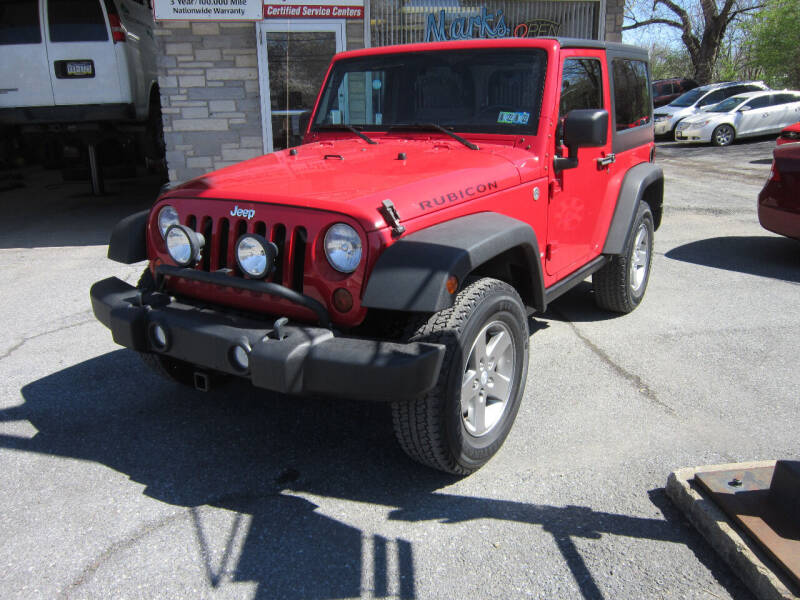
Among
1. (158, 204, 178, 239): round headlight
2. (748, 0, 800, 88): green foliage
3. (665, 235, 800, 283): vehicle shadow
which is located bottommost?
(665, 235, 800, 283): vehicle shadow

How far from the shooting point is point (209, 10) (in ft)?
27.3

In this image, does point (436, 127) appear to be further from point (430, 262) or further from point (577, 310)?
point (577, 310)

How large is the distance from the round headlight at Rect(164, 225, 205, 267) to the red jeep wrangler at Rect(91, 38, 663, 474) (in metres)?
0.02

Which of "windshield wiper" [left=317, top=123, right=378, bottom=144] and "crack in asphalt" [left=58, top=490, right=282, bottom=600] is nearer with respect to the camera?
"crack in asphalt" [left=58, top=490, right=282, bottom=600]

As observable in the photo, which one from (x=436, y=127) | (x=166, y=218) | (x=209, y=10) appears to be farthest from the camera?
(x=209, y=10)

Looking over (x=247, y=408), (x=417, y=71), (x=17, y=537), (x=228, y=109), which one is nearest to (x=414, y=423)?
(x=247, y=408)

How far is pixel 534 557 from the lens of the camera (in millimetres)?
2432

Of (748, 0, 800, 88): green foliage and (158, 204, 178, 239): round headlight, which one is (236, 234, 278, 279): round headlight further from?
(748, 0, 800, 88): green foliage

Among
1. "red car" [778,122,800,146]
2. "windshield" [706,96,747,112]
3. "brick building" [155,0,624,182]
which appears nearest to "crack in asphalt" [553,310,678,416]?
"brick building" [155,0,624,182]

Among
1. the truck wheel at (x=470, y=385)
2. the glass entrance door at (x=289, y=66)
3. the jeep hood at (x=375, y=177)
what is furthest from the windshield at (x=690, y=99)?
the truck wheel at (x=470, y=385)

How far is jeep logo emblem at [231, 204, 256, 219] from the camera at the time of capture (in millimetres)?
2781

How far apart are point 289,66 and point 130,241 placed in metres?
6.35

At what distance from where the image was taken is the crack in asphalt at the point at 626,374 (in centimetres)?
361

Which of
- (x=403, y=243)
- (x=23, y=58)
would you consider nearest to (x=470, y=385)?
(x=403, y=243)
